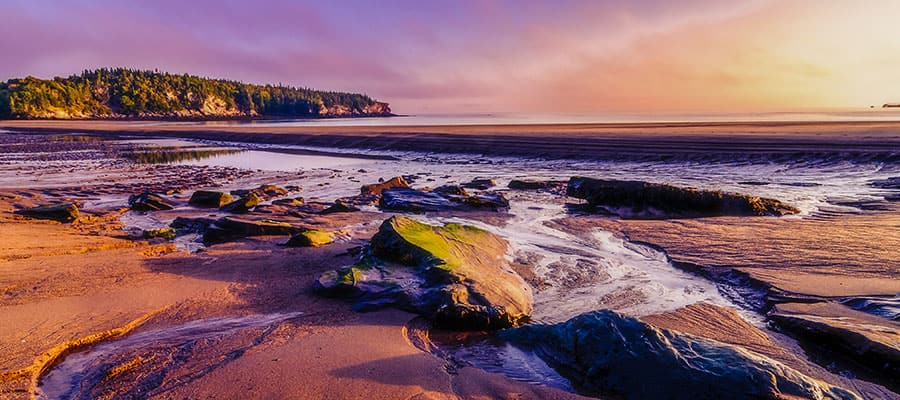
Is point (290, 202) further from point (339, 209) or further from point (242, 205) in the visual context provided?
point (339, 209)

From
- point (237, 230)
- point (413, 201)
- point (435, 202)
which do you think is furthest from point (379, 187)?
point (237, 230)

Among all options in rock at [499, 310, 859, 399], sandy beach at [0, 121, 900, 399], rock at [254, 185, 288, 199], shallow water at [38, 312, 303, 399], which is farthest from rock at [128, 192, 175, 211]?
rock at [499, 310, 859, 399]

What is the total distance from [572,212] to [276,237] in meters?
7.03

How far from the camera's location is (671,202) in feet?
36.1

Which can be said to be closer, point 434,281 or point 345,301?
point 345,301

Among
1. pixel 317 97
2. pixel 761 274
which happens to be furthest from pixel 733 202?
pixel 317 97

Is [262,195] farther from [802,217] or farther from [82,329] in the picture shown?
[802,217]

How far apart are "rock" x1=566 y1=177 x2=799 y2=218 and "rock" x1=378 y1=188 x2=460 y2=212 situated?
3921mm

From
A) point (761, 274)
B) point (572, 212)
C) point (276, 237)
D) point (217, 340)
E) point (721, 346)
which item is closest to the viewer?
point (721, 346)

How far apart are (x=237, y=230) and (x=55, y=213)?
524cm

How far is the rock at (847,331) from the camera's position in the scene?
12.9ft

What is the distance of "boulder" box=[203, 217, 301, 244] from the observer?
862 cm

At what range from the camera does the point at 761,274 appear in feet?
20.8

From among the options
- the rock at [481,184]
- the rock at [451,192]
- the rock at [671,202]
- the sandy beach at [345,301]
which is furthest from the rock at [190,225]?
the rock at [671,202]
